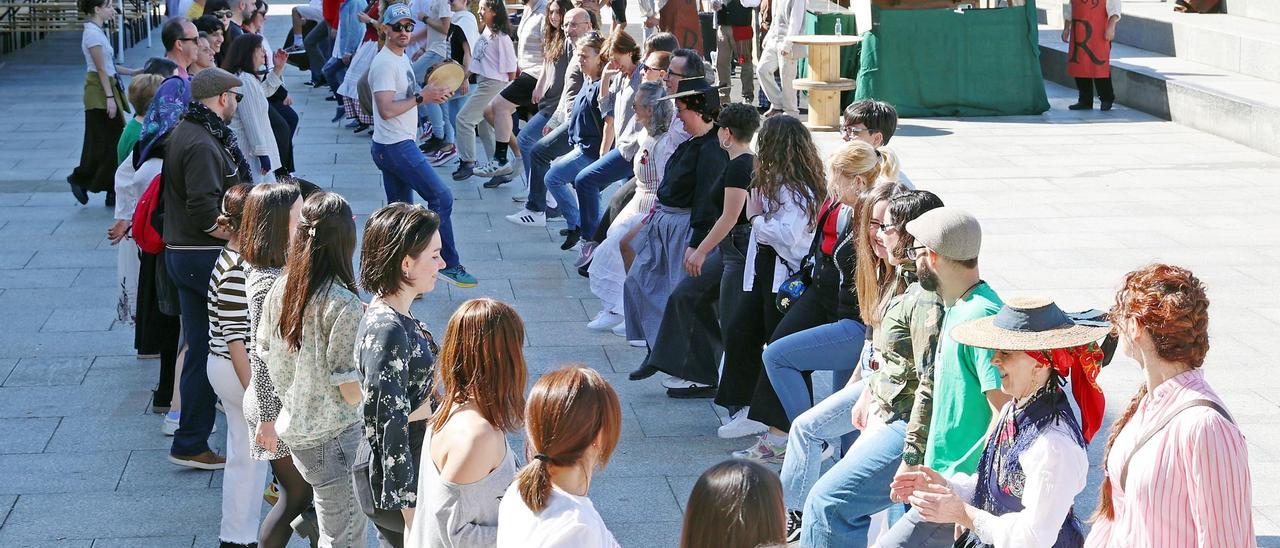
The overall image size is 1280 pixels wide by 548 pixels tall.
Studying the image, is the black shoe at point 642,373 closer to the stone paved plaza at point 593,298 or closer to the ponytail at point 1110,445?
the stone paved plaza at point 593,298

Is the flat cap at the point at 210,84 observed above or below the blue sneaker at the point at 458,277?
above

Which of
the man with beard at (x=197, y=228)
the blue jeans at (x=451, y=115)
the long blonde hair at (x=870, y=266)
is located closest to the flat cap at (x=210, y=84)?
the man with beard at (x=197, y=228)

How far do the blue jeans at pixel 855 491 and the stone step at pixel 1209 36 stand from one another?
47.9 feet

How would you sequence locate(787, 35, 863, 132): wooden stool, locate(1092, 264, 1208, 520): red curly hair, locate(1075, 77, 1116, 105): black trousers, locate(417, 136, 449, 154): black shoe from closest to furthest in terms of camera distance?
locate(1092, 264, 1208, 520): red curly hair < locate(417, 136, 449, 154): black shoe < locate(787, 35, 863, 132): wooden stool < locate(1075, 77, 1116, 105): black trousers

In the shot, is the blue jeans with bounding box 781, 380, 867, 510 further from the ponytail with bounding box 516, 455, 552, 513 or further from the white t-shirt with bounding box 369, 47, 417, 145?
the white t-shirt with bounding box 369, 47, 417, 145

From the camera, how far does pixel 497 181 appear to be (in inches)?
511

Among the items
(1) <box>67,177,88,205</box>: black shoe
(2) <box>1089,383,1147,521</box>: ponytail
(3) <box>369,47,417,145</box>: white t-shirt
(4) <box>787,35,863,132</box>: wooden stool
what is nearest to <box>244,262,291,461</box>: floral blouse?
(2) <box>1089,383,1147,521</box>: ponytail

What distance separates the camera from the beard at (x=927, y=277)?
13.9ft

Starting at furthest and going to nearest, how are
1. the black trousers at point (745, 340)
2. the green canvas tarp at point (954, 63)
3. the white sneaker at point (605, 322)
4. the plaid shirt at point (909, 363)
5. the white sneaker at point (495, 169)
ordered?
the green canvas tarp at point (954, 63), the white sneaker at point (495, 169), the white sneaker at point (605, 322), the black trousers at point (745, 340), the plaid shirt at point (909, 363)

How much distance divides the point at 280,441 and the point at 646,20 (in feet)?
42.8

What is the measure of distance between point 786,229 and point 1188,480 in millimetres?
3106

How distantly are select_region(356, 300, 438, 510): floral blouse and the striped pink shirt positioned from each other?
2010mm

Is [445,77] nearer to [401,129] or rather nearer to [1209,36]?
[401,129]

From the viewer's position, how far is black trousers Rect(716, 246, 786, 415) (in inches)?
255
